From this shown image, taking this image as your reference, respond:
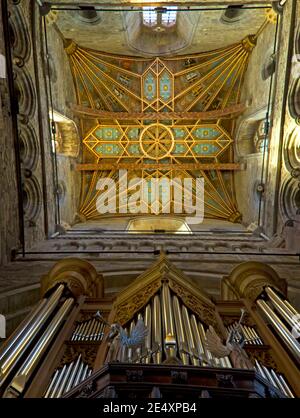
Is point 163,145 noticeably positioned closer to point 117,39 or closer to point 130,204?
point 130,204

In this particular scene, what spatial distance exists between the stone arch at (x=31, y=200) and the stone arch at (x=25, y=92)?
2.08 metres

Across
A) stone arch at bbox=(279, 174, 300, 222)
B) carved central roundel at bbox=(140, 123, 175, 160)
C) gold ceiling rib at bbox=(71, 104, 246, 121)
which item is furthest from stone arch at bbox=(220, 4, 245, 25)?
stone arch at bbox=(279, 174, 300, 222)

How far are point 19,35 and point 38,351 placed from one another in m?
9.14

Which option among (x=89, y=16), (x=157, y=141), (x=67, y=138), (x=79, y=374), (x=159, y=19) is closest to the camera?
(x=79, y=374)

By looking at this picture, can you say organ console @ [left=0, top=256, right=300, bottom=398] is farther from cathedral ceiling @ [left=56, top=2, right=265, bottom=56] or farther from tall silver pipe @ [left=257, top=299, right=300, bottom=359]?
cathedral ceiling @ [left=56, top=2, right=265, bottom=56]

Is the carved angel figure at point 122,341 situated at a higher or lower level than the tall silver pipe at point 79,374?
higher

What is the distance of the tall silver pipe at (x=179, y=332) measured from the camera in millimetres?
3760

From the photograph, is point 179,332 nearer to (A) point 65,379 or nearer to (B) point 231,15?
(A) point 65,379

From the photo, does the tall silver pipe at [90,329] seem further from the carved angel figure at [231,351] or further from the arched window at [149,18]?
the arched window at [149,18]

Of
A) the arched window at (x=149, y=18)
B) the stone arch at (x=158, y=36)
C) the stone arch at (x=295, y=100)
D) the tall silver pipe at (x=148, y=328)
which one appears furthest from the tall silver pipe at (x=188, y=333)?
the arched window at (x=149, y=18)

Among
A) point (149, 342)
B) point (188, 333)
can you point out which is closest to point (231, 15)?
point (188, 333)

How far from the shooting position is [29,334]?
173 inches

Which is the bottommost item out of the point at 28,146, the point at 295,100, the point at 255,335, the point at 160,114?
the point at 255,335

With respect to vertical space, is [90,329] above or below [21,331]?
below
